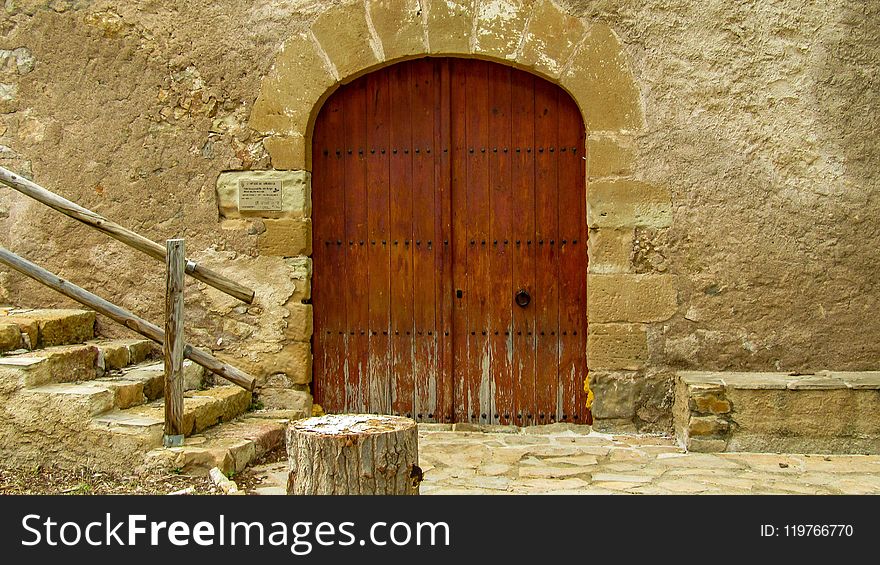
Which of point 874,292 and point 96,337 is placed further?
point 96,337

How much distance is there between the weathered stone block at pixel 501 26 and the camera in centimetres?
516

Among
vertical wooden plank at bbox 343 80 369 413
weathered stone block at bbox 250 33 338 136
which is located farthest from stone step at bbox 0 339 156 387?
weathered stone block at bbox 250 33 338 136

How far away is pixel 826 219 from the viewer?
5043mm

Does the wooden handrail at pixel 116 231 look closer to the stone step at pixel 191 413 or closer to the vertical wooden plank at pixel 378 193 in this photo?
the stone step at pixel 191 413

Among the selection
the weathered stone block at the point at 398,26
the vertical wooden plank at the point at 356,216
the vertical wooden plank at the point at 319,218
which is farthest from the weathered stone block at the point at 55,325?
the weathered stone block at the point at 398,26

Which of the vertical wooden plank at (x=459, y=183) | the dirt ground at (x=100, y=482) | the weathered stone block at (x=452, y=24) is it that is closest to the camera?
the dirt ground at (x=100, y=482)

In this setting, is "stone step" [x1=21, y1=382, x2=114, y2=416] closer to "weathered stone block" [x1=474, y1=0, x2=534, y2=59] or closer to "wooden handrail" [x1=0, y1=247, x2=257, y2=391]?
"wooden handrail" [x1=0, y1=247, x2=257, y2=391]

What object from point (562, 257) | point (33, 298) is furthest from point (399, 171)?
point (33, 298)

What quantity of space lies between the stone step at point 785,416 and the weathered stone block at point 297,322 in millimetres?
2188

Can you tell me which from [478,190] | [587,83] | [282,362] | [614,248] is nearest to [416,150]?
[478,190]

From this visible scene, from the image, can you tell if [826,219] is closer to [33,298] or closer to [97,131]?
[97,131]

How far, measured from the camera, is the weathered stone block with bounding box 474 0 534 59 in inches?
203

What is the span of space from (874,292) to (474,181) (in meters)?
2.31

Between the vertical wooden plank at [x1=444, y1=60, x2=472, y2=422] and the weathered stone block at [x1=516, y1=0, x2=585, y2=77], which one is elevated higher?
the weathered stone block at [x1=516, y1=0, x2=585, y2=77]
